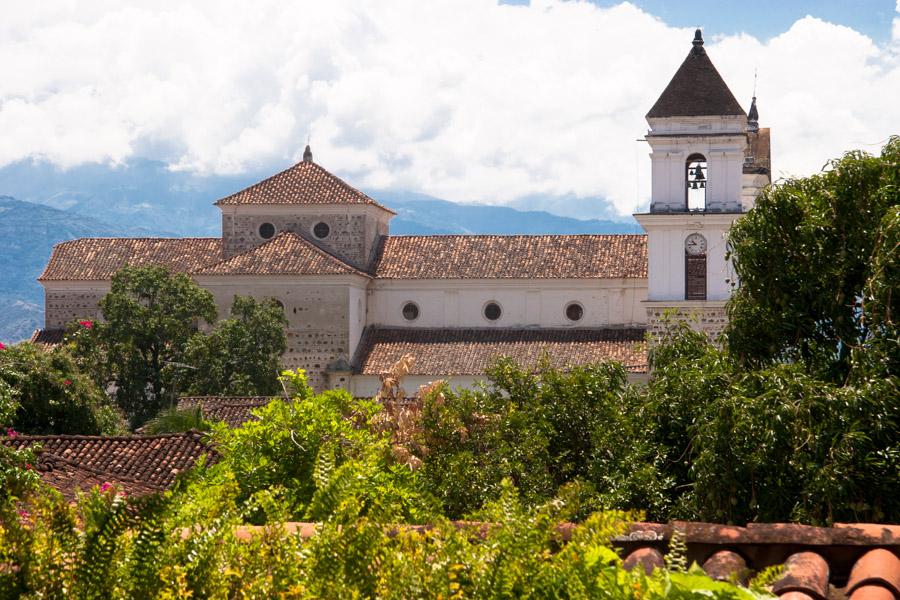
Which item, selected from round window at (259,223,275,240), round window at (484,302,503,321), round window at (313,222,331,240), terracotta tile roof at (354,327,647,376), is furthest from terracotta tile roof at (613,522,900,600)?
round window at (259,223,275,240)

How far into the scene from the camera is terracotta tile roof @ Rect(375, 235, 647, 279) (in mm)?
41094

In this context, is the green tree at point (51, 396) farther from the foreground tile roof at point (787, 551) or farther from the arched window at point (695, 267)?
the foreground tile roof at point (787, 551)

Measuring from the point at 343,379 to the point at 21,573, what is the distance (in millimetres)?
34779

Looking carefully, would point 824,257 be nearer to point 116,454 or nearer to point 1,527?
point 1,527

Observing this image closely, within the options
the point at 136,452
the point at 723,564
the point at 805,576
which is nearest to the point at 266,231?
the point at 136,452

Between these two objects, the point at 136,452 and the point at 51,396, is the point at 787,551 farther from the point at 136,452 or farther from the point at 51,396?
the point at 51,396

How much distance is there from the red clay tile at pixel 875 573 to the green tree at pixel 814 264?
16.2ft

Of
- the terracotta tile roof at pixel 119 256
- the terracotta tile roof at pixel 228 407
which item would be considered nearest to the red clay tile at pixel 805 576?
the terracotta tile roof at pixel 228 407

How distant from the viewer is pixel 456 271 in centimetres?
4172

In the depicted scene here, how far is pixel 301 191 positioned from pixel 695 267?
12.8 meters

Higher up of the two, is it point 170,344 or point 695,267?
point 695,267

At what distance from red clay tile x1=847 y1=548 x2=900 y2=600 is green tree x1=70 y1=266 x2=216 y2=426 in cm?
3322

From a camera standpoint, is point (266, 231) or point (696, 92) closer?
point (696, 92)

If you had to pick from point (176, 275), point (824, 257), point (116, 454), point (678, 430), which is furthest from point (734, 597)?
point (176, 275)
